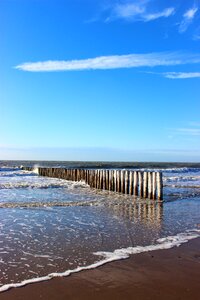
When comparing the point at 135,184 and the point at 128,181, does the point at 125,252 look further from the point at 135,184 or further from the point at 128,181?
the point at 128,181

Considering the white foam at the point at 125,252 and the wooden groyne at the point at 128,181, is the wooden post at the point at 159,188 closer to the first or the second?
the wooden groyne at the point at 128,181

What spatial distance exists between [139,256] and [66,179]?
25613 mm

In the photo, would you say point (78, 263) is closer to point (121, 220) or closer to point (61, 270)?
point (61, 270)

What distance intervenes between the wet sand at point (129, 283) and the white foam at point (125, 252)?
0.16m

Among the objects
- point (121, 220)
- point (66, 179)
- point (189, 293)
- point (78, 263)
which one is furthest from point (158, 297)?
point (66, 179)

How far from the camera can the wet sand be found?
511cm

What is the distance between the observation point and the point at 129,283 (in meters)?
5.61

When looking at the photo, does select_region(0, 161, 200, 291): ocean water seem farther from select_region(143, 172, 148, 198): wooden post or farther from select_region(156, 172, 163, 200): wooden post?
select_region(143, 172, 148, 198): wooden post

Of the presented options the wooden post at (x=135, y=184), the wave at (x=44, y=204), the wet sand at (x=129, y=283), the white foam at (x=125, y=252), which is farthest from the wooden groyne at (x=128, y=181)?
the wet sand at (x=129, y=283)

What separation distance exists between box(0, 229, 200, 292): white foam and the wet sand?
0.16 meters

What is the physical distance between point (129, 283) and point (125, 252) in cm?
192

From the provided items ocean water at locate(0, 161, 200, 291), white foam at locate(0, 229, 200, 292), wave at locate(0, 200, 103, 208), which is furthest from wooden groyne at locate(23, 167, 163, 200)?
white foam at locate(0, 229, 200, 292)

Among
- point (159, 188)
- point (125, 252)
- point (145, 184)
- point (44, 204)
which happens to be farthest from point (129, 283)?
point (145, 184)

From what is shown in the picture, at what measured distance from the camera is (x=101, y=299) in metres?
4.98
